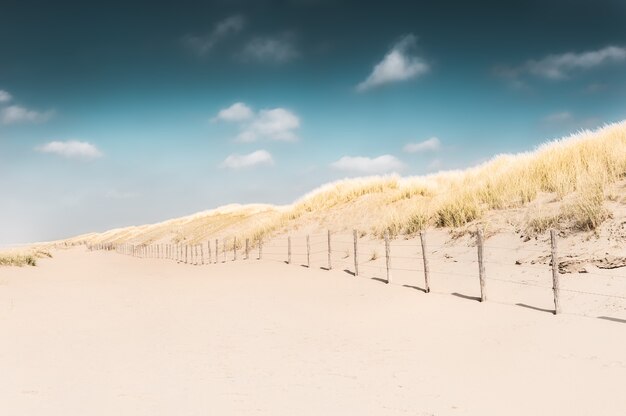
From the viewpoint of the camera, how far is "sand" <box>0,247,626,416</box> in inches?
→ 263

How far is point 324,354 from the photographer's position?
366 inches

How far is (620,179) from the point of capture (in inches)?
664

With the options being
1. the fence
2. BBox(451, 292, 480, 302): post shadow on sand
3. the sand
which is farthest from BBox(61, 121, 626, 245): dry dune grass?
BBox(451, 292, 480, 302): post shadow on sand

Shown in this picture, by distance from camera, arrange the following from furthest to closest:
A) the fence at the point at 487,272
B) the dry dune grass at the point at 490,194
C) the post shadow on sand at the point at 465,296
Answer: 1. the dry dune grass at the point at 490,194
2. the post shadow on sand at the point at 465,296
3. the fence at the point at 487,272

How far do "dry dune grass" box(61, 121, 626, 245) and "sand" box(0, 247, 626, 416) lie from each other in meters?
3.62

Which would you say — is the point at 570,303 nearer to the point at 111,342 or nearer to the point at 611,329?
the point at 611,329

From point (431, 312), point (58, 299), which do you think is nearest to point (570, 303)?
point (431, 312)

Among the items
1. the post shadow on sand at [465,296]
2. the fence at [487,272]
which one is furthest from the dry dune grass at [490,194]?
the post shadow on sand at [465,296]

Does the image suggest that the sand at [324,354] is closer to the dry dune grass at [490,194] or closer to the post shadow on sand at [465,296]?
the post shadow on sand at [465,296]

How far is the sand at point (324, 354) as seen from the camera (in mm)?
6672

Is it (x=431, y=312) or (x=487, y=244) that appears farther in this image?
(x=487, y=244)

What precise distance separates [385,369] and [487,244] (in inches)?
424

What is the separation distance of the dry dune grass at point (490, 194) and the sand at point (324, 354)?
142 inches

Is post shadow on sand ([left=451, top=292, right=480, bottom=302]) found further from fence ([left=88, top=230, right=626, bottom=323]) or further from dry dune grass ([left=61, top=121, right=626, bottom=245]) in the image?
dry dune grass ([left=61, top=121, right=626, bottom=245])
